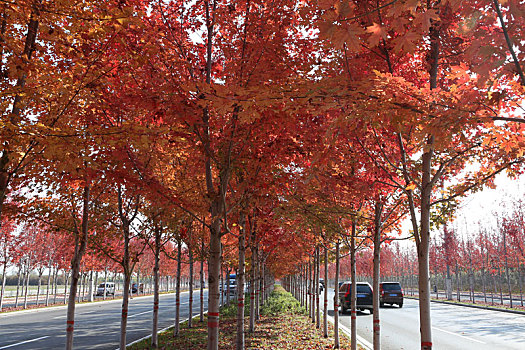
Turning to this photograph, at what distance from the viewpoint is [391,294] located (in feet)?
83.6

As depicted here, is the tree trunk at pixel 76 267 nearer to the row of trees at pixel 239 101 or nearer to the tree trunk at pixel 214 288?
the row of trees at pixel 239 101

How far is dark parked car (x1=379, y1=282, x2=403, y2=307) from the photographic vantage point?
83.1 feet

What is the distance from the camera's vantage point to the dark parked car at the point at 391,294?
25.3 meters

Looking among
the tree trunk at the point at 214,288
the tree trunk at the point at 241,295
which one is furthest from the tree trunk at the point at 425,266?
the tree trunk at the point at 241,295

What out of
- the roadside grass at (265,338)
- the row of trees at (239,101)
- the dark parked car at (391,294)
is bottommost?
the dark parked car at (391,294)

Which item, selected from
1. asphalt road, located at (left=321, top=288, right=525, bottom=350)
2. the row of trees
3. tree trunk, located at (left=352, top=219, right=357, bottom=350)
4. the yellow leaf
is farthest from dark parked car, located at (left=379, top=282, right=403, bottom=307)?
the yellow leaf

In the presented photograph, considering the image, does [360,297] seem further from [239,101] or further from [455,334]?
[239,101]

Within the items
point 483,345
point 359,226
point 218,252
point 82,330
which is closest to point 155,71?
point 218,252

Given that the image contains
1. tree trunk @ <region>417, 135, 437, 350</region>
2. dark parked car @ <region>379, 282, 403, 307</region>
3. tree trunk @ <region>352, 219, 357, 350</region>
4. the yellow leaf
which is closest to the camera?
tree trunk @ <region>417, 135, 437, 350</region>

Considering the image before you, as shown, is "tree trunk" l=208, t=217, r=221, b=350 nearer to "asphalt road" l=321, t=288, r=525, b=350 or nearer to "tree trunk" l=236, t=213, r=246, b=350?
"tree trunk" l=236, t=213, r=246, b=350

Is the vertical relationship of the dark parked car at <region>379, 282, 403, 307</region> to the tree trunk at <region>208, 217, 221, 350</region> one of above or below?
below

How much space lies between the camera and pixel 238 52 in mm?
5578

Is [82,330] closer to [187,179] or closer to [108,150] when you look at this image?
[187,179]

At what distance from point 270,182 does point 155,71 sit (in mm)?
2575
